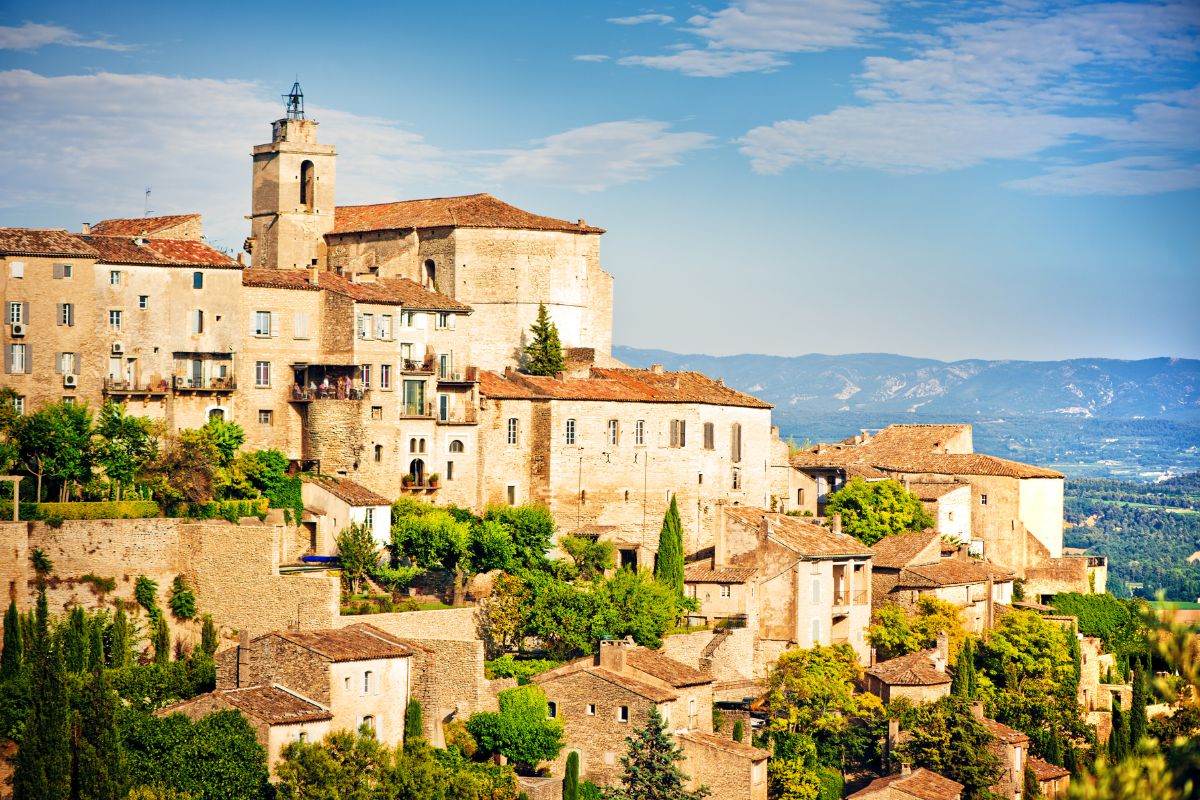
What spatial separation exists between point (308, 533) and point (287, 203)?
16698 mm

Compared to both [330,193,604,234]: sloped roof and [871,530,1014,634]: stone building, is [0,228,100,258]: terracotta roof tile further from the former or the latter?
[871,530,1014,634]: stone building

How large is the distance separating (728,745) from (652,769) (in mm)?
3345

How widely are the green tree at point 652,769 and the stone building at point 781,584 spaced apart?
35.8ft

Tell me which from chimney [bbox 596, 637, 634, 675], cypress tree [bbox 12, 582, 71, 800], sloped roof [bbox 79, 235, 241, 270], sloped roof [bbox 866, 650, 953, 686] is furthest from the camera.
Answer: sloped roof [bbox 866, 650, 953, 686]

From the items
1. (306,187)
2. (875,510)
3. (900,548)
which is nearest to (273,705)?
(306,187)

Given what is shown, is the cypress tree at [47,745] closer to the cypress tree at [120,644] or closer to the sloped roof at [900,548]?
the cypress tree at [120,644]

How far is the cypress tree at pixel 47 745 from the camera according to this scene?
46.5 m

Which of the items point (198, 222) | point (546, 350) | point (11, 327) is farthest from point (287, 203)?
point (11, 327)

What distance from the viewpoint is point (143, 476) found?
5741 cm

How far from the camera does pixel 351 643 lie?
172 ft

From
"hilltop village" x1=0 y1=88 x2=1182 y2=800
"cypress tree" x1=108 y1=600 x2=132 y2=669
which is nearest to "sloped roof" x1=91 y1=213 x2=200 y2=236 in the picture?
"hilltop village" x1=0 y1=88 x2=1182 y2=800

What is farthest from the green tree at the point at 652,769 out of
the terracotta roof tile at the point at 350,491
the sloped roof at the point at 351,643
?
the terracotta roof tile at the point at 350,491

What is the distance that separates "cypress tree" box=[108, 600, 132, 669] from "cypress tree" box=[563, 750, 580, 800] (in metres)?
13.0

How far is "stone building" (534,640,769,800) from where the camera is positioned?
55.3 meters
